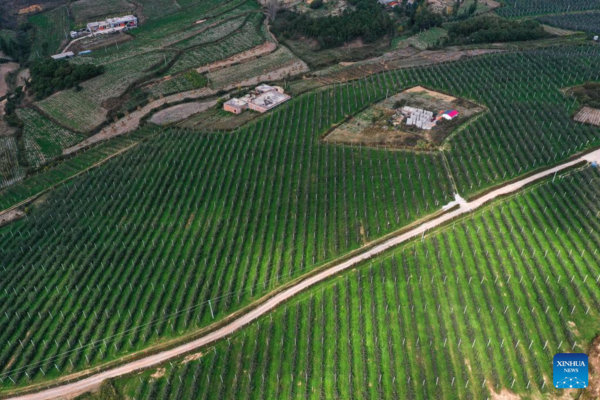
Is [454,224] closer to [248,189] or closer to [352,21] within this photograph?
[248,189]

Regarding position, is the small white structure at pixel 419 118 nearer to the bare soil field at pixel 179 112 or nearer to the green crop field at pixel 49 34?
the bare soil field at pixel 179 112

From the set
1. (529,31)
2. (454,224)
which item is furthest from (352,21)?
(454,224)

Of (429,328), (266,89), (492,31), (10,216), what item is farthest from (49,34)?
(429,328)

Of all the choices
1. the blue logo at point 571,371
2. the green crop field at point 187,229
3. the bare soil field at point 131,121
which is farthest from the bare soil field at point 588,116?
the bare soil field at point 131,121

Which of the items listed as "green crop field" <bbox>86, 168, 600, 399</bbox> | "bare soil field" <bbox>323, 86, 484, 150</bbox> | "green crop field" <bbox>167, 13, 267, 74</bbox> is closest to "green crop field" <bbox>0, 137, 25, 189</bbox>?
"green crop field" <bbox>167, 13, 267, 74</bbox>

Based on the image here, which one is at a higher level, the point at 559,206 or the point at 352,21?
the point at 352,21

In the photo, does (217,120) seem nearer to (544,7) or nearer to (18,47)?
(18,47)
